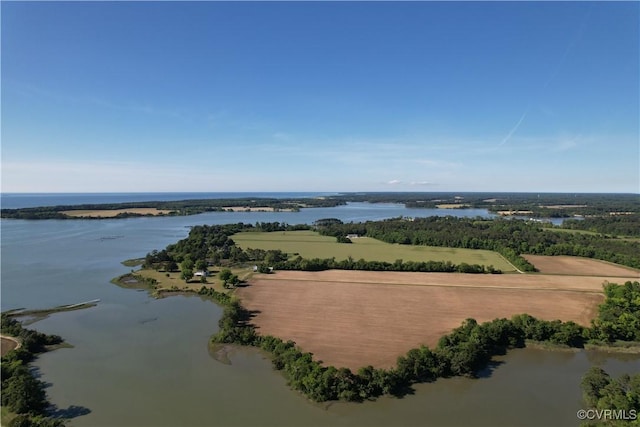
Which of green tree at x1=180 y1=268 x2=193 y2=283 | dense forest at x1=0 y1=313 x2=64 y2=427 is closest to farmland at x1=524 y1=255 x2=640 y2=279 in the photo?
green tree at x1=180 y1=268 x2=193 y2=283

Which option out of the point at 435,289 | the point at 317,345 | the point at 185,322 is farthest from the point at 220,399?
the point at 435,289

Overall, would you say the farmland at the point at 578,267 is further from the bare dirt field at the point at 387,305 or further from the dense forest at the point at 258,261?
the dense forest at the point at 258,261

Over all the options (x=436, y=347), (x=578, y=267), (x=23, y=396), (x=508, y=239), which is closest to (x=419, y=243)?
(x=508, y=239)

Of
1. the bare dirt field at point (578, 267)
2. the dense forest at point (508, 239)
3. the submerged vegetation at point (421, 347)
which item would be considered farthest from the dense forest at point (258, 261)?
the dense forest at point (508, 239)

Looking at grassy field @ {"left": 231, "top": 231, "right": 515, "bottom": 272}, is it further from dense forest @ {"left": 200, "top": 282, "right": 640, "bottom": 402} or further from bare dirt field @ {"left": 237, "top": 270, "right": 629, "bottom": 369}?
dense forest @ {"left": 200, "top": 282, "right": 640, "bottom": 402}

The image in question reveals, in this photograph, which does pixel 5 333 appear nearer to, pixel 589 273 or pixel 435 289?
pixel 435 289

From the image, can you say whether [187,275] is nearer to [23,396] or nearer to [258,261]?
[258,261]
